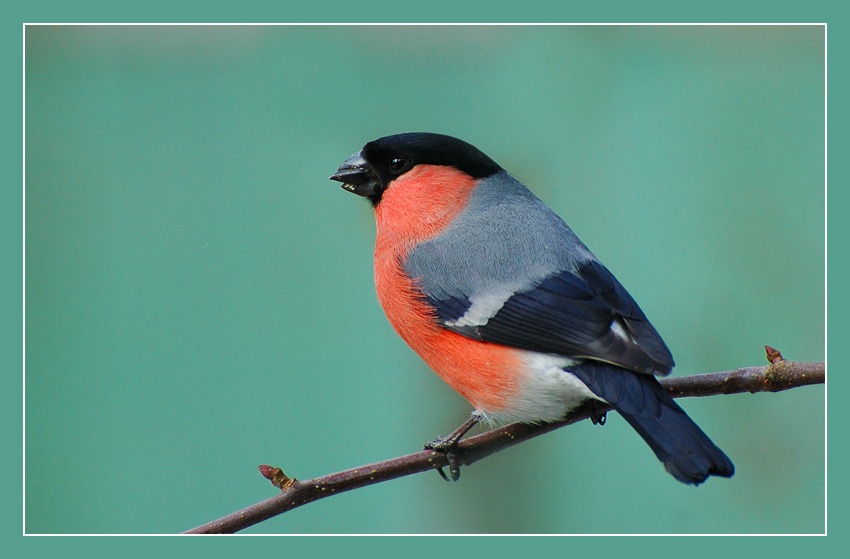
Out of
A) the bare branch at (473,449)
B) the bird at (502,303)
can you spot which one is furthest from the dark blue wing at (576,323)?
the bare branch at (473,449)

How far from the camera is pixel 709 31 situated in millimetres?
2373

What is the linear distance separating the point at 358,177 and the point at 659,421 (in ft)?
3.16

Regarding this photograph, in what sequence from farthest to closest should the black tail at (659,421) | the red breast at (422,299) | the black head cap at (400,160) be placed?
the black head cap at (400,160)
the red breast at (422,299)
the black tail at (659,421)

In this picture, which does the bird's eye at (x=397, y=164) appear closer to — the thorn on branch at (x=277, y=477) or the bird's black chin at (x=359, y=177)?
the bird's black chin at (x=359, y=177)

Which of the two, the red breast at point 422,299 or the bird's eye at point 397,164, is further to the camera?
the bird's eye at point 397,164

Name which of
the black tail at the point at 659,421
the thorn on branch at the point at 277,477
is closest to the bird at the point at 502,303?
the black tail at the point at 659,421

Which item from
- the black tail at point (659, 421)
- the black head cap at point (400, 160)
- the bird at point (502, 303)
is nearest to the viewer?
the black tail at point (659, 421)

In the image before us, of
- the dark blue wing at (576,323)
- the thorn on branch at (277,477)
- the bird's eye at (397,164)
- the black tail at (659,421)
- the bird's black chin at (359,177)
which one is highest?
the bird's eye at (397,164)

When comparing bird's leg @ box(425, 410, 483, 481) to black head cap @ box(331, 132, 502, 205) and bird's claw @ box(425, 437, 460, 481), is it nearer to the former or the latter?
bird's claw @ box(425, 437, 460, 481)

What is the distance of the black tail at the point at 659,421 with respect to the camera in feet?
4.28

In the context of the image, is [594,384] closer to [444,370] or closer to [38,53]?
[444,370]

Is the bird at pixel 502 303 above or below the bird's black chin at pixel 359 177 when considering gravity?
below

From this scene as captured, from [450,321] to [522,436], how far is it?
1.04 ft

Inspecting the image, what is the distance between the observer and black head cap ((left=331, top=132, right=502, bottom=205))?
1878 millimetres
